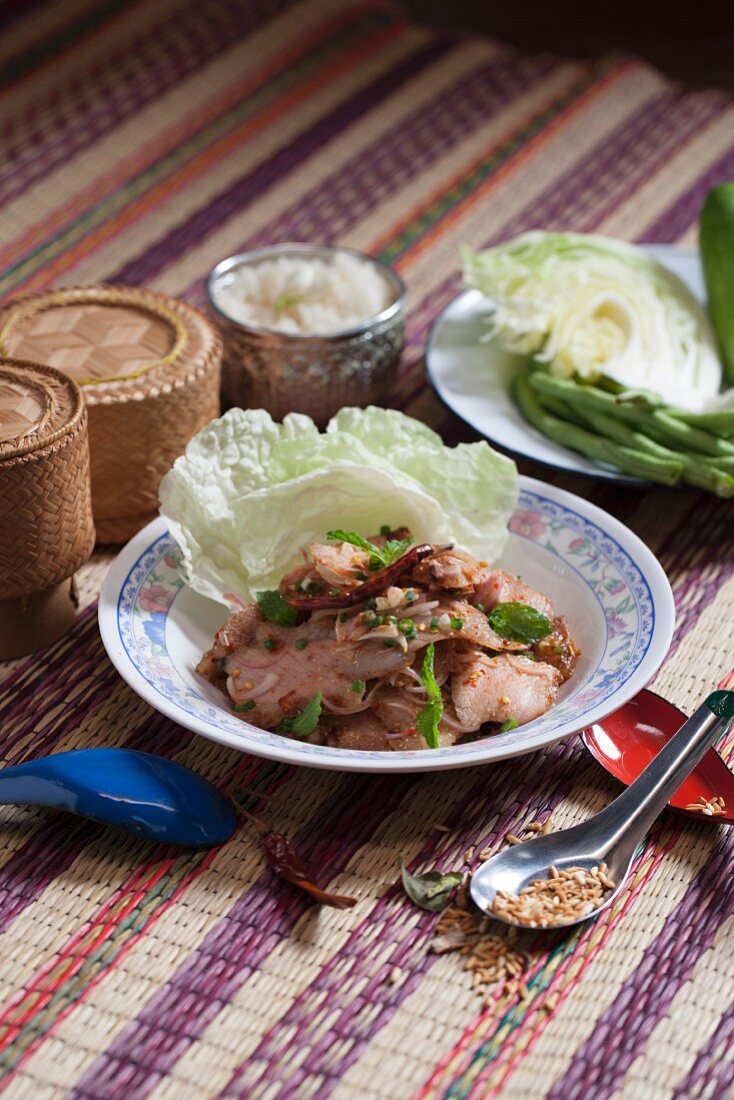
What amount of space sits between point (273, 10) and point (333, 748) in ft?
14.2

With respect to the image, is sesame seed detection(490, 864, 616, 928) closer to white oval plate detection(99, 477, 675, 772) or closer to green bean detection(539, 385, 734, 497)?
white oval plate detection(99, 477, 675, 772)

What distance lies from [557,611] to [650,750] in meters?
0.39

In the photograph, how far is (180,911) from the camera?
218 centimetres

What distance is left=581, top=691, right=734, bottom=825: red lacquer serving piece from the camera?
7.79 feet

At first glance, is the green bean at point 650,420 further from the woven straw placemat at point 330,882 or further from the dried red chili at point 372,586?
the dried red chili at point 372,586

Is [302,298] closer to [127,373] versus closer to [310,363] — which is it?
[310,363]

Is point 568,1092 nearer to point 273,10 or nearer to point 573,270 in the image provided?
point 573,270

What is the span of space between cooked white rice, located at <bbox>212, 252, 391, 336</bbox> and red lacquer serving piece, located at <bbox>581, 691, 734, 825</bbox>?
1421 millimetres

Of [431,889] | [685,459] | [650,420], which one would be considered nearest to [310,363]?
[650,420]

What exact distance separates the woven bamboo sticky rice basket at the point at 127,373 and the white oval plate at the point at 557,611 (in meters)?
0.31

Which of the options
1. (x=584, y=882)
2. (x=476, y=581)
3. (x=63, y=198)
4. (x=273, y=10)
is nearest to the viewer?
(x=584, y=882)

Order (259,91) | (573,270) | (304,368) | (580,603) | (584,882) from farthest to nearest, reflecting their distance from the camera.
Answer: (259,91) < (573,270) < (304,368) < (580,603) < (584,882)

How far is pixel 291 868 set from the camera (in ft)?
7.31

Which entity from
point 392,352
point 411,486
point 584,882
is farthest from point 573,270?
point 584,882
